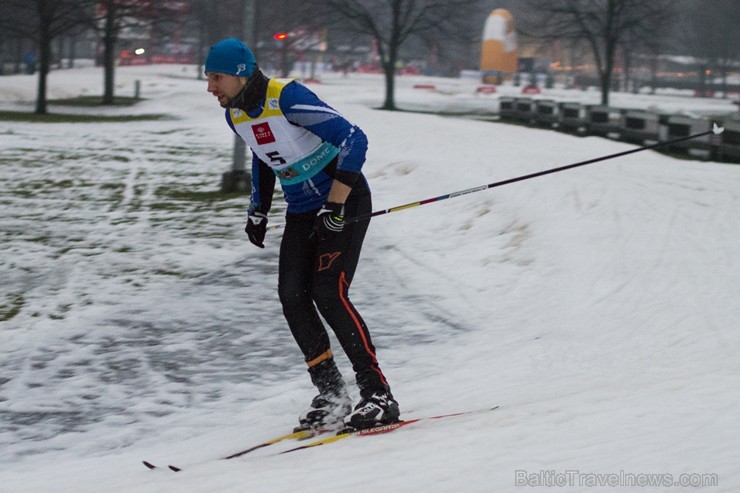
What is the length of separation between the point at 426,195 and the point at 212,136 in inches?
473

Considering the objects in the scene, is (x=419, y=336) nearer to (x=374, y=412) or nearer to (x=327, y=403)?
(x=327, y=403)

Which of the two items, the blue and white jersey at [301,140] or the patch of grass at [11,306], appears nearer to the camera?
the blue and white jersey at [301,140]

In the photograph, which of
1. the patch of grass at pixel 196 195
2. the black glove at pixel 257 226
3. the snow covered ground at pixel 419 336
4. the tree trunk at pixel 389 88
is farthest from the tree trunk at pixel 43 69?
the black glove at pixel 257 226

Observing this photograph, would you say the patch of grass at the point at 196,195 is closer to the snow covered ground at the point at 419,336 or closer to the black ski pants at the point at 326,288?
the snow covered ground at the point at 419,336

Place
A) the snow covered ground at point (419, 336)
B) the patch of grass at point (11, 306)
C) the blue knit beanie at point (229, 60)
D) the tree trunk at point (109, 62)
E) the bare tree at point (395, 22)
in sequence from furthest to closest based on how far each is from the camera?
the tree trunk at point (109, 62)
the bare tree at point (395, 22)
the patch of grass at point (11, 306)
the blue knit beanie at point (229, 60)
the snow covered ground at point (419, 336)

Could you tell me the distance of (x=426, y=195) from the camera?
1378cm

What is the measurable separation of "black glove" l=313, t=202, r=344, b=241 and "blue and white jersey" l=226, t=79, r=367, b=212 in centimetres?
15

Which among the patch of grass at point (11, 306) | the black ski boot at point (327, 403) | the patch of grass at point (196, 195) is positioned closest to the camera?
the black ski boot at point (327, 403)

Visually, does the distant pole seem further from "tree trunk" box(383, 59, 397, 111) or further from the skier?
"tree trunk" box(383, 59, 397, 111)

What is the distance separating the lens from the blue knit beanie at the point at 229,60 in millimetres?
4605

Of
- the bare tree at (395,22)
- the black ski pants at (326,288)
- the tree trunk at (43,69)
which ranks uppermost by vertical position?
the bare tree at (395,22)

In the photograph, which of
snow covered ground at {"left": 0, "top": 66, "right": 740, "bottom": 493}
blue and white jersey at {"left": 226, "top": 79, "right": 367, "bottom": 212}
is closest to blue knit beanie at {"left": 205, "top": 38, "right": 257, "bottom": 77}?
blue and white jersey at {"left": 226, "top": 79, "right": 367, "bottom": 212}

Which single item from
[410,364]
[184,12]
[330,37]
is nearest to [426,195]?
[410,364]

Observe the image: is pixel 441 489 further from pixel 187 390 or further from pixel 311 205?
pixel 187 390
